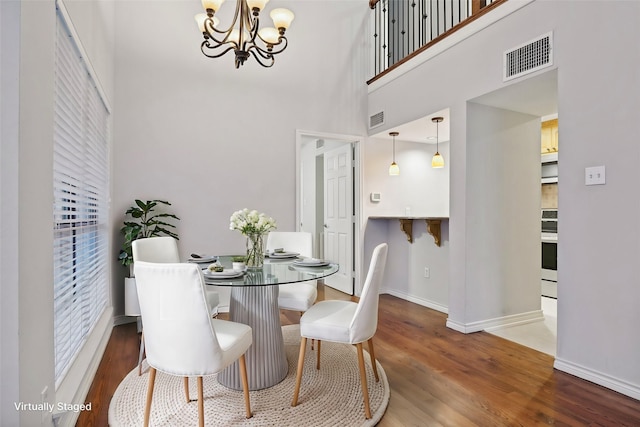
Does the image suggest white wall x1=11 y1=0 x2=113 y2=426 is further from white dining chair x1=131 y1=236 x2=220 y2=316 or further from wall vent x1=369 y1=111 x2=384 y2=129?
wall vent x1=369 y1=111 x2=384 y2=129

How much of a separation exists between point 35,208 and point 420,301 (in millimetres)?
3940

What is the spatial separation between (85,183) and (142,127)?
4.47 ft

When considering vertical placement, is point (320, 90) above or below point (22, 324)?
above

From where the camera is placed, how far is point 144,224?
3.59m

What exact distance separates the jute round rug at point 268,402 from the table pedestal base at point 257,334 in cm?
6

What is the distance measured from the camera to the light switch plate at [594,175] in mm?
2357

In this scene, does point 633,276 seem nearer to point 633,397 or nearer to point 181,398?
point 633,397

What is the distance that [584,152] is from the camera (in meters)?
2.46

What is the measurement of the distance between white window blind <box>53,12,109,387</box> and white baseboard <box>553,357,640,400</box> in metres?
3.11

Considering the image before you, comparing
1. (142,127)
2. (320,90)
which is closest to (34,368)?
(142,127)

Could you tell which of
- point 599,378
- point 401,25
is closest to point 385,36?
point 401,25

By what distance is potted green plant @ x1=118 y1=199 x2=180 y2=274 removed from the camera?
340 cm

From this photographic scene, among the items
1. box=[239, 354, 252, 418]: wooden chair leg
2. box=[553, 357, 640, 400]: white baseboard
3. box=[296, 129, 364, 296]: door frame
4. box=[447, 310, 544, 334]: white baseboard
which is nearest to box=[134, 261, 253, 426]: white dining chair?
box=[239, 354, 252, 418]: wooden chair leg

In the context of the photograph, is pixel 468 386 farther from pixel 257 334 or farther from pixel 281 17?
pixel 281 17
